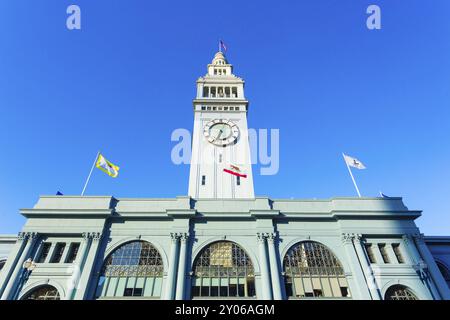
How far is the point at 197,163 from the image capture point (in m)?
42.9

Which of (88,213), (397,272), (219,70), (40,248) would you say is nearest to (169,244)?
(88,213)

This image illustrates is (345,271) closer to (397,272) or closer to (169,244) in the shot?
(397,272)

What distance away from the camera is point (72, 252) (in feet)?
91.4

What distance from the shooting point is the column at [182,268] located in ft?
80.4

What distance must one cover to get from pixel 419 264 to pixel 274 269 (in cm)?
1458

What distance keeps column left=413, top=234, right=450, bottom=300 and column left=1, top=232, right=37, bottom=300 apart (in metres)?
39.8

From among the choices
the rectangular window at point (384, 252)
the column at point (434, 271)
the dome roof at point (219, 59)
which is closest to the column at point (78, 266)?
the rectangular window at point (384, 252)

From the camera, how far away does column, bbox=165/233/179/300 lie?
2448 cm

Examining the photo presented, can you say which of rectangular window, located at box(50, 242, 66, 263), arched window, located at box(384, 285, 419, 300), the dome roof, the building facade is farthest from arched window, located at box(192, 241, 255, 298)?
the dome roof

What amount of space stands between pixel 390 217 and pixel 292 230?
11204 millimetres

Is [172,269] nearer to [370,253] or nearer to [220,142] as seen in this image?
[370,253]

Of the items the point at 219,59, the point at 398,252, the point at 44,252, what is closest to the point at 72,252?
the point at 44,252

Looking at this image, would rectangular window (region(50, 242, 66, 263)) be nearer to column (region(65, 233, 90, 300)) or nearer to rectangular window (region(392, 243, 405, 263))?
column (region(65, 233, 90, 300))

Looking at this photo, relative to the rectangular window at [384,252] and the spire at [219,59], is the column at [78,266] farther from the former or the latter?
the spire at [219,59]
